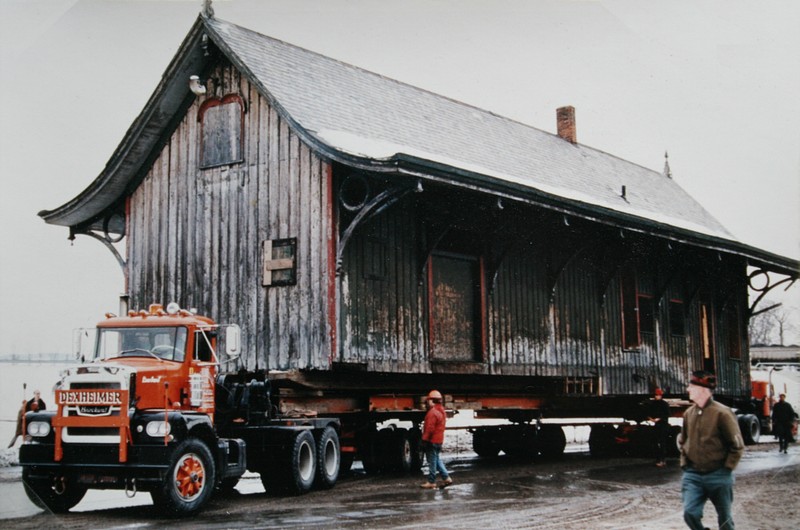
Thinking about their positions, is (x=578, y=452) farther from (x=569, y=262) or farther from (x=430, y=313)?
(x=430, y=313)

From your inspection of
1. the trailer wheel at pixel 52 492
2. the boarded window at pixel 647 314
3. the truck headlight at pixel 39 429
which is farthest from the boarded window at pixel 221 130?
the boarded window at pixel 647 314

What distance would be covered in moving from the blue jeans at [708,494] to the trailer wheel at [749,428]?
869 inches

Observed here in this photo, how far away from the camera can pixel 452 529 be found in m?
11.8

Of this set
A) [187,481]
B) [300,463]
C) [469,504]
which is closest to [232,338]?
[187,481]

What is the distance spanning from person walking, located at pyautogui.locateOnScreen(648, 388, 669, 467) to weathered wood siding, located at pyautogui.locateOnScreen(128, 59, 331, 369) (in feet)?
33.5

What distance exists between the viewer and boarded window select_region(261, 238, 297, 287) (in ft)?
60.0

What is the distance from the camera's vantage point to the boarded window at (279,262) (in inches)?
720

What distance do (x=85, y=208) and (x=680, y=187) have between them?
24537mm

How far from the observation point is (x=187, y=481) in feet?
44.1

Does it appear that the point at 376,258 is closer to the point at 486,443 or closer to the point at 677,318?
the point at 486,443

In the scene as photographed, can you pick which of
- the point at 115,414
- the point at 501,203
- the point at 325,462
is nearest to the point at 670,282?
the point at 501,203

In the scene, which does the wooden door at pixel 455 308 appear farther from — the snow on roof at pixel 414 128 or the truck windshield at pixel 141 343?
the truck windshield at pixel 141 343

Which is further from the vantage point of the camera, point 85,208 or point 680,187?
point 680,187

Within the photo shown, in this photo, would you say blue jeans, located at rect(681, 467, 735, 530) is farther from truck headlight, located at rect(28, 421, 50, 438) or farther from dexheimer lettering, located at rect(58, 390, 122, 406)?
truck headlight, located at rect(28, 421, 50, 438)
